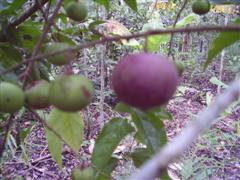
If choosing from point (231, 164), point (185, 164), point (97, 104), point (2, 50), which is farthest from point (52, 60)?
point (97, 104)

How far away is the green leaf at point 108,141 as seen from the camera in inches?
35.0

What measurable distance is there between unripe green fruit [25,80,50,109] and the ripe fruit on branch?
175mm

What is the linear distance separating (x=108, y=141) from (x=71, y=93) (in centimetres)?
39

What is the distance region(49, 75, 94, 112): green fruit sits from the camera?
0.52m

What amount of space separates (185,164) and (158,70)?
2329mm

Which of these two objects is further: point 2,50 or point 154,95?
point 2,50

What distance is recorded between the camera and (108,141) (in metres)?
0.90

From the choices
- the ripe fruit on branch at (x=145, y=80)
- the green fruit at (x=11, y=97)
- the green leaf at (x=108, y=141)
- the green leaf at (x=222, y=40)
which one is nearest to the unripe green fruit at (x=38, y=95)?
the green fruit at (x=11, y=97)

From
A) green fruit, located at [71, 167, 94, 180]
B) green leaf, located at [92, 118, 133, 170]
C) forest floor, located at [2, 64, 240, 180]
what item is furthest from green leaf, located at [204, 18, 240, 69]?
forest floor, located at [2, 64, 240, 180]

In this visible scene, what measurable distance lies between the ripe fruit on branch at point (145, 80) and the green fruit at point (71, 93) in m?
0.09

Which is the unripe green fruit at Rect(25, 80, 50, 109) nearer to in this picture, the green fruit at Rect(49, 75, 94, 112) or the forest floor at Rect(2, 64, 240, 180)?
the green fruit at Rect(49, 75, 94, 112)

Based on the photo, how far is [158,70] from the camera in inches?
16.4

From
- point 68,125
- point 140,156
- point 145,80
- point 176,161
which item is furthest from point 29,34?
point 176,161

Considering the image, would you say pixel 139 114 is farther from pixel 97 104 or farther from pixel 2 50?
pixel 97 104
